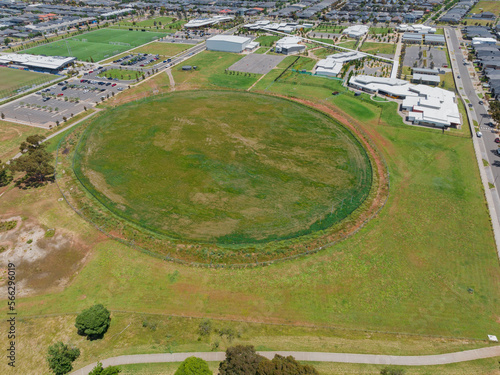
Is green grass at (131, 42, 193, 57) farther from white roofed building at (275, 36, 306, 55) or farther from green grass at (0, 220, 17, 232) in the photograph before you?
green grass at (0, 220, 17, 232)

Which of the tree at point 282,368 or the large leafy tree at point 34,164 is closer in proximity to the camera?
the tree at point 282,368

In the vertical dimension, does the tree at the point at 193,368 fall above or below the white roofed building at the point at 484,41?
below

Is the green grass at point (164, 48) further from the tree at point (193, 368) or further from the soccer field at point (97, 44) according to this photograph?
the tree at point (193, 368)

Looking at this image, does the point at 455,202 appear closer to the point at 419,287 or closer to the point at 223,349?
the point at 419,287

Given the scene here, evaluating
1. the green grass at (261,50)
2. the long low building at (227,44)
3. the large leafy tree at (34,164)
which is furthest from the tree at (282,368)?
the long low building at (227,44)

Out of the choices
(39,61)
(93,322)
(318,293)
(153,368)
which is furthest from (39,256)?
(39,61)

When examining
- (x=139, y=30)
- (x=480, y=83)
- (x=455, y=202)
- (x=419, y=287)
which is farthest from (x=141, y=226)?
(x=139, y=30)
